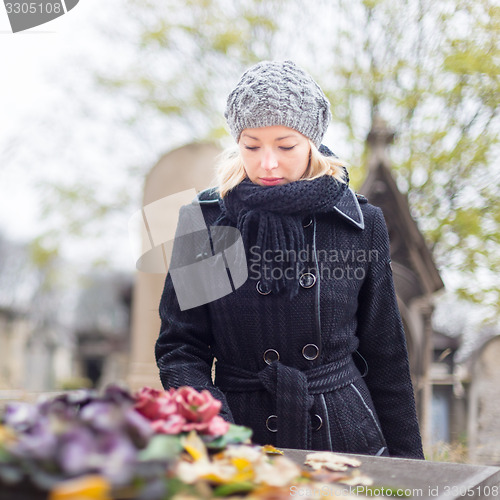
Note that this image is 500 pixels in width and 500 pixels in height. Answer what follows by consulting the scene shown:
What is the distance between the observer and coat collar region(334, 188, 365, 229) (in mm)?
2043

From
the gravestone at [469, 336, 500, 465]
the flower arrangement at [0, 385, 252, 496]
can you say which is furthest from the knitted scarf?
the gravestone at [469, 336, 500, 465]

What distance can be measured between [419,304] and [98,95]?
30.0ft

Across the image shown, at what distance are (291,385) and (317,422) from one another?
14 cm

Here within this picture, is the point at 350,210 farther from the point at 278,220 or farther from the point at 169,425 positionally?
the point at 169,425

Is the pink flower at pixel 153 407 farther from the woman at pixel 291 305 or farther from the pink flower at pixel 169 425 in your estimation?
the woman at pixel 291 305

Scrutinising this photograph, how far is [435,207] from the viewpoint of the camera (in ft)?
30.0

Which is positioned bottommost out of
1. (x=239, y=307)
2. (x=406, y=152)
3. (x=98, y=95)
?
(x=239, y=307)

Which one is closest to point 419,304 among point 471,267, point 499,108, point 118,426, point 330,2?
point 471,267

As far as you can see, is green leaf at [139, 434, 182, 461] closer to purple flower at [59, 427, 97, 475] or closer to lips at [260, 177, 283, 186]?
purple flower at [59, 427, 97, 475]

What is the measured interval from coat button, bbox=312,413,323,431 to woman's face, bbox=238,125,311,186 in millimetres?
684

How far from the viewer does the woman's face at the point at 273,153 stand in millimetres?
1867

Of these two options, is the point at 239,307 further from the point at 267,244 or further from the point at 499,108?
the point at 499,108

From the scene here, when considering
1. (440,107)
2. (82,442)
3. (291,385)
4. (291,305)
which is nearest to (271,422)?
(291,385)

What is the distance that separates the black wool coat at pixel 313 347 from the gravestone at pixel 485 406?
13.3ft
